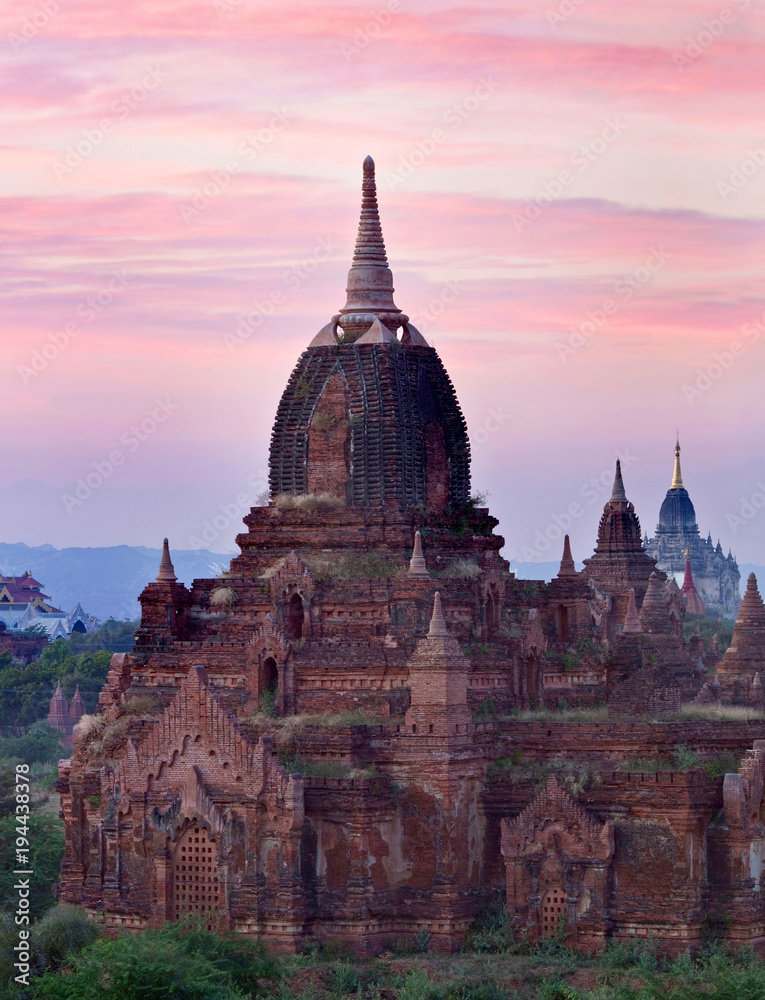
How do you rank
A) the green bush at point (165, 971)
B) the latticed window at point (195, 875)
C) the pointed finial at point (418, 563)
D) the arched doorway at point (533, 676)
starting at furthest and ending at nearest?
the arched doorway at point (533, 676)
the pointed finial at point (418, 563)
the latticed window at point (195, 875)
the green bush at point (165, 971)

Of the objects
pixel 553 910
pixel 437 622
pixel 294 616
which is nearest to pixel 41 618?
Answer: pixel 294 616

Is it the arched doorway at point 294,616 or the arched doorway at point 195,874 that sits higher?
the arched doorway at point 294,616

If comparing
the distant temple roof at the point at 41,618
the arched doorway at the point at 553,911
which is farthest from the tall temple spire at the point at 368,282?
the distant temple roof at the point at 41,618

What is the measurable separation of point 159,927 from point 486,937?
A: 23.0 feet

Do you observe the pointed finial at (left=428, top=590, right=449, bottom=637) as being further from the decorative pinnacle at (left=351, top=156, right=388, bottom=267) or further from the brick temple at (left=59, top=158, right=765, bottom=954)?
the decorative pinnacle at (left=351, top=156, right=388, bottom=267)

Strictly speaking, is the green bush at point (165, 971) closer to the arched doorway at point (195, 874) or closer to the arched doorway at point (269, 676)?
the arched doorway at point (195, 874)

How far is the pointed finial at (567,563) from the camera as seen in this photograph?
6338 cm

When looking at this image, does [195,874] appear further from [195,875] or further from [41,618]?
[41,618]

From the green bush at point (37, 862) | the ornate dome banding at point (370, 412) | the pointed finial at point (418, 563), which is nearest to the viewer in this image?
the pointed finial at point (418, 563)

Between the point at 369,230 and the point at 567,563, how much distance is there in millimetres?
10616

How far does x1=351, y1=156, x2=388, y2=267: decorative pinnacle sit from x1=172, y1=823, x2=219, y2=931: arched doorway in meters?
16.1

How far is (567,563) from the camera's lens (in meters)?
64.1

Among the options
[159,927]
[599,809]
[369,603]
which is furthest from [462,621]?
[159,927]

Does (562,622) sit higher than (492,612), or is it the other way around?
(562,622)
